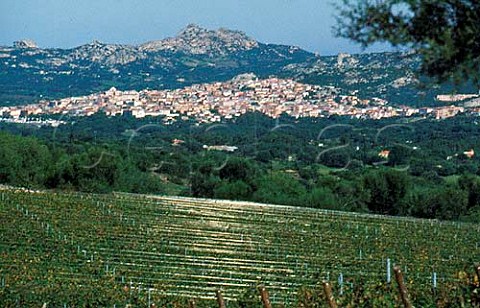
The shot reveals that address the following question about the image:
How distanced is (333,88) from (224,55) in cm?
7269

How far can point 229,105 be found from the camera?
387 feet

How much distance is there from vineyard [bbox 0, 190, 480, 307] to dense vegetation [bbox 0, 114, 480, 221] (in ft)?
48.4

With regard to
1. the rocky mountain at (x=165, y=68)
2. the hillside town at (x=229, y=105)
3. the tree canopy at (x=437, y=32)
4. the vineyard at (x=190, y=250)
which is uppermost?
the rocky mountain at (x=165, y=68)

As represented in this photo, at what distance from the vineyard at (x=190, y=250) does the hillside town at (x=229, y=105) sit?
59.9 m

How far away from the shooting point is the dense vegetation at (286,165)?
53062mm

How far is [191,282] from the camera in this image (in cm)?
2150

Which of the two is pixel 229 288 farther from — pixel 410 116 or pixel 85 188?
pixel 410 116

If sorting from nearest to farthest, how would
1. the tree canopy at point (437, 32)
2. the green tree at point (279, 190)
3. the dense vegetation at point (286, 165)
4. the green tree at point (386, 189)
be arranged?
1. the tree canopy at point (437, 32)
2. the green tree at point (279, 190)
3. the dense vegetation at point (286, 165)
4. the green tree at point (386, 189)

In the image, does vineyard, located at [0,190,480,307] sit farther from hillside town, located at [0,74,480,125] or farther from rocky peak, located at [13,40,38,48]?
rocky peak, located at [13,40,38,48]

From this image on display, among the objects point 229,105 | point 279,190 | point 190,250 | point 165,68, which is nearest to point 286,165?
point 279,190

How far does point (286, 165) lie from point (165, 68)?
9522 cm

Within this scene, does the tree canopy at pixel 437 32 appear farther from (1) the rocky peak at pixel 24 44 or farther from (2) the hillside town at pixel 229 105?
(1) the rocky peak at pixel 24 44

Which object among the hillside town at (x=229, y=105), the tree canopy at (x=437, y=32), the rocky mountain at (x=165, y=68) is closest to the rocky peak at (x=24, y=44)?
the rocky mountain at (x=165, y=68)

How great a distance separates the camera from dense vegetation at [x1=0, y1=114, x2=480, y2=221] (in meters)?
53.1
